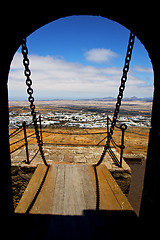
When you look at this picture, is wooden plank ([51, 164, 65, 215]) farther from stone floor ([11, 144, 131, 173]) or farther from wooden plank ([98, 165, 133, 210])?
wooden plank ([98, 165, 133, 210])

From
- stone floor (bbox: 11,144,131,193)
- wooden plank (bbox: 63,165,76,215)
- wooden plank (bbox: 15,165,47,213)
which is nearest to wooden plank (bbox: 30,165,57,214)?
wooden plank (bbox: 15,165,47,213)

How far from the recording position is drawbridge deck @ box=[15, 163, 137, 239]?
1758mm

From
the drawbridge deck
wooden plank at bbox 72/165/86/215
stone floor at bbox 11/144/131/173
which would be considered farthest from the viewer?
stone floor at bbox 11/144/131/173

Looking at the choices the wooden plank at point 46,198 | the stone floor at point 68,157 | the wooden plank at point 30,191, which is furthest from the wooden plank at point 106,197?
the wooden plank at point 30,191

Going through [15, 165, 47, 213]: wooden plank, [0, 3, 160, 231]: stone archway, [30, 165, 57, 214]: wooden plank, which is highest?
[0, 3, 160, 231]: stone archway

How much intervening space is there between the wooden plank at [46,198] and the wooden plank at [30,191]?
11cm

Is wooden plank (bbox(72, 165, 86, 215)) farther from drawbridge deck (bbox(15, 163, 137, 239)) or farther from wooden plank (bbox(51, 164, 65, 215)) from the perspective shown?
wooden plank (bbox(51, 164, 65, 215))

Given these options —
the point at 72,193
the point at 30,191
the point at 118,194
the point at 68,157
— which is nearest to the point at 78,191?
the point at 72,193

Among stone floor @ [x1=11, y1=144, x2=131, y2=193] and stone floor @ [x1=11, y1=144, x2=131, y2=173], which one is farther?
stone floor @ [x1=11, y1=144, x2=131, y2=173]

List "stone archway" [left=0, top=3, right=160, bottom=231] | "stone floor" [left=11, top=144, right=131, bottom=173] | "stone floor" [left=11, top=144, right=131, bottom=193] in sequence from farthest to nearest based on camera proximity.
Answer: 1. "stone floor" [left=11, top=144, right=131, bottom=173]
2. "stone floor" [left=11, top=144, right=131, bottom=193]
3. "stone archway" [left=0, top=3, right=160, bottom=231]

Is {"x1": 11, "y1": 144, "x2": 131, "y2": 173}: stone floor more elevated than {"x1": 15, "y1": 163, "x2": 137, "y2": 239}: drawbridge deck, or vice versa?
{"x1": 15, "y1": 163, "x2": 137, "y2": 239}: drawbridge deck

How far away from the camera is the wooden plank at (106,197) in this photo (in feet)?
7.11

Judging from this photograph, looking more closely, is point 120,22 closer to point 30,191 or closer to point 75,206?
point 75,206
